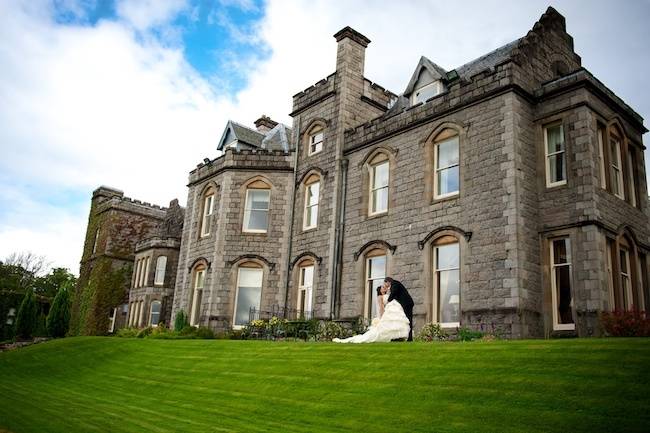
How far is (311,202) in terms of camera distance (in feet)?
78.5

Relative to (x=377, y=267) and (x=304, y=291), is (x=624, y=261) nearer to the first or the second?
(x=377, y=267)

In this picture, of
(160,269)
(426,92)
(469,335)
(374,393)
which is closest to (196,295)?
(160,269)

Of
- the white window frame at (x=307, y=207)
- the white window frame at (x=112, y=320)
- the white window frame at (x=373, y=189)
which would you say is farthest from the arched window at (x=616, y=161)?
the white window frame at (x=112, y=320)

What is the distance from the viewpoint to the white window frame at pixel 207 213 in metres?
26.4

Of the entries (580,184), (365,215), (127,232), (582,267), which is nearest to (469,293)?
(582,267)

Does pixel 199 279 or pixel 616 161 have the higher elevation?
pixel 616 161

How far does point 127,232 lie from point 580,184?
33287mm

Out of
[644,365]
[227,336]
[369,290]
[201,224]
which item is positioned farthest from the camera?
[201,224]

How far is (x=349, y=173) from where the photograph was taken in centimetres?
2230

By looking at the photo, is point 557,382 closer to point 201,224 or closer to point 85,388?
point 85,388

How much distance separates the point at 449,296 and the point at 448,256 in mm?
1274

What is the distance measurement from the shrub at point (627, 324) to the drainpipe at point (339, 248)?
961 cm

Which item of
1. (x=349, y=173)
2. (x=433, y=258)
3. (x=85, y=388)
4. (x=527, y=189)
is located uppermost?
(x=349, y=173)

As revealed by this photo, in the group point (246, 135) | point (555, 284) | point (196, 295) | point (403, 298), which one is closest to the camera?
point (403, 298)
